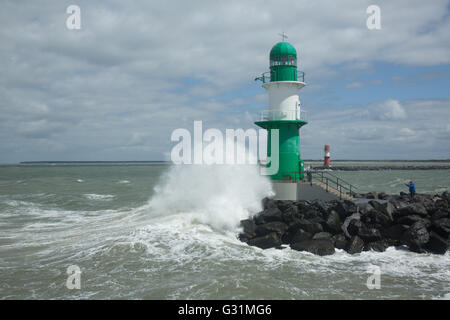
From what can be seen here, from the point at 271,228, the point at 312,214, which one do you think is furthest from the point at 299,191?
the point at 271,228

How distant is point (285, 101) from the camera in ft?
50.1

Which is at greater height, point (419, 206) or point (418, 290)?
point (419, 206)

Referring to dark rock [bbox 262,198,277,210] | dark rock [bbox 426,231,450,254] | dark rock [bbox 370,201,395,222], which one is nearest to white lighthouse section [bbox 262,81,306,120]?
dark rock [bbox 262,198,277,210]

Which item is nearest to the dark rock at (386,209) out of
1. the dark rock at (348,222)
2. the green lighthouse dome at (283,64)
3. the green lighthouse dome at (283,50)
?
the dark rock at (348,222)

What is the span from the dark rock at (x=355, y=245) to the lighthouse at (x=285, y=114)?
449 centimetres

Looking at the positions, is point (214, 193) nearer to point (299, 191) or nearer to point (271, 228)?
point (299, 191)

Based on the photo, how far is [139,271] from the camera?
897cm

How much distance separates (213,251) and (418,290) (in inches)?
203

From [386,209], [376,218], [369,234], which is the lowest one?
[369,234]

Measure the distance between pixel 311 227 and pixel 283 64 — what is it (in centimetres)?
706

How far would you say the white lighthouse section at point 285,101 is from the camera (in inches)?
599

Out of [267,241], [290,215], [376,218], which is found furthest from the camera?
[290,215]
